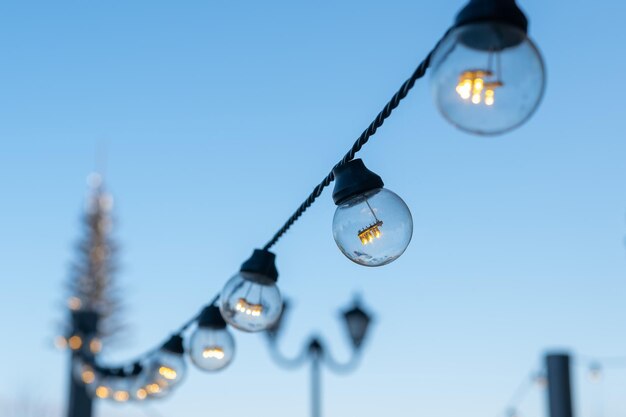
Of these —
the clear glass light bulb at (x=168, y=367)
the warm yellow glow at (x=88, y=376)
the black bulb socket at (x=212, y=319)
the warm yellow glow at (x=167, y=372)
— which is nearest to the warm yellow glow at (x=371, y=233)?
the black bulb socket at (x=212, y=319)

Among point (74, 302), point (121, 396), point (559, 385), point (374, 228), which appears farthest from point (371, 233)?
point (74, 302)

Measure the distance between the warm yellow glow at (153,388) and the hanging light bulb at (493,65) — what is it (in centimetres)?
523

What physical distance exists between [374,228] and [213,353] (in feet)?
7.06

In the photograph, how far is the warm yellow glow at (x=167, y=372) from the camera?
6129 millimetres

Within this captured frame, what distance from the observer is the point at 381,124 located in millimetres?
2609

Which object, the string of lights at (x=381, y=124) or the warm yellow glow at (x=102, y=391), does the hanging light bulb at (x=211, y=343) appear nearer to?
the string of lights at (x=381, y=124)

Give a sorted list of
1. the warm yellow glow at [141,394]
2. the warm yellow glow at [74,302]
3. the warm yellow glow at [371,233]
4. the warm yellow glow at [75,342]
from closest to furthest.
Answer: the warm yellow glow at [371,233] < the warm yellow glow at [141,394] < the warm yellow glow at [75,342] < the warm yellow glow at [74,302]

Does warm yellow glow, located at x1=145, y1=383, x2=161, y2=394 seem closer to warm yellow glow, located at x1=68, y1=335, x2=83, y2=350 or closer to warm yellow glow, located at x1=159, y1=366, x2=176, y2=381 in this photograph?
warm yellow glow, located at x1=159, y1=366, x2=176, y2=381

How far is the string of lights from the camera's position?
76.1 inches

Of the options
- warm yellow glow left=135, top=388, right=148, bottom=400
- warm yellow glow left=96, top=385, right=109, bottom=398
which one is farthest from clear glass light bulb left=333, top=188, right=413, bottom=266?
warm yellow glow left=96, top=385, right=109, bottom=398

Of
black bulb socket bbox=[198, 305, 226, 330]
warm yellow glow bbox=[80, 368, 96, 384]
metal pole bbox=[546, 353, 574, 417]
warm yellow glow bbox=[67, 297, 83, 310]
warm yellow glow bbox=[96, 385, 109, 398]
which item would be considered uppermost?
warm yellow glow bbox=[67, 297, 83, 310]

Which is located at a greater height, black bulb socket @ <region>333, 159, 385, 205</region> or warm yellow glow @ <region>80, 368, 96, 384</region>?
warm yellow glow @ <region>80, 368, 96, 384</region>

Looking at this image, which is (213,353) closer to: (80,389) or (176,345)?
(176,345)

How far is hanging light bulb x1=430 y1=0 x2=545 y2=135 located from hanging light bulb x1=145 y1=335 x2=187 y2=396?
4.34 metres
